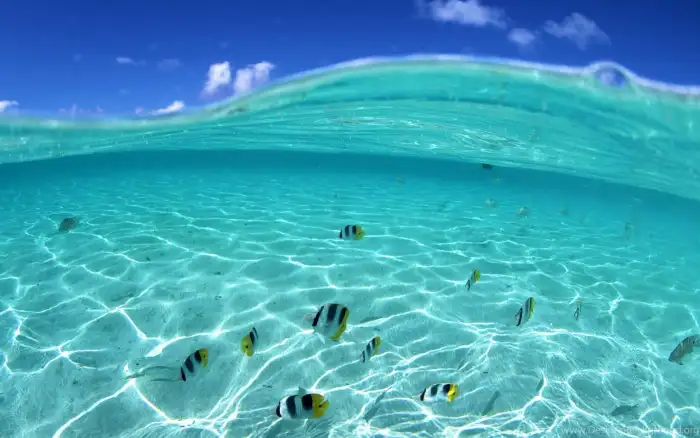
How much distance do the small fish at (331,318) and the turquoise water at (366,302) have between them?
1.82 m

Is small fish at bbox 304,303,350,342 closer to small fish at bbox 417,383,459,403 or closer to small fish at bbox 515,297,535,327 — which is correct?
small fish at bbox 417,383,459,403

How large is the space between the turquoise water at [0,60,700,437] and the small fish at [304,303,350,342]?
5.99 ft

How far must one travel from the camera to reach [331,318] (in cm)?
370

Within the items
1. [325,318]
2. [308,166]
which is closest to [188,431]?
[325,318]

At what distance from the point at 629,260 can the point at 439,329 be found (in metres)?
11.5

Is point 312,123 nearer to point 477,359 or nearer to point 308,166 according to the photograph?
point 477,359

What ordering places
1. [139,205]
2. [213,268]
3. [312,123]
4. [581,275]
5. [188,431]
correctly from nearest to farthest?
[188,431] < [213,268] < [581,275] < [139,205] < [312,123]

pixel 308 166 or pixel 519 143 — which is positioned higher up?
pixel 519 143

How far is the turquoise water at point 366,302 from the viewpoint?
5.14 m

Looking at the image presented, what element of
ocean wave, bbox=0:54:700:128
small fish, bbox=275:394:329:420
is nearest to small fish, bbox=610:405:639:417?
small fish, bbox=275:394:329:420

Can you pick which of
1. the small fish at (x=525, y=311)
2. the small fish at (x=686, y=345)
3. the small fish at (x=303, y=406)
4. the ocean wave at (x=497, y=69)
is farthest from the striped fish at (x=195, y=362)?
the ocean wave at (x=497, y=69)

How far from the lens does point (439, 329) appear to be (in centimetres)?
696

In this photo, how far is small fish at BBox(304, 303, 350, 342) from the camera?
3650 mm

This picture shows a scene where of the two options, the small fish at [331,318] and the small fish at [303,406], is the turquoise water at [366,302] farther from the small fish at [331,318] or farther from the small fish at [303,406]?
the small fish at [331,318]
